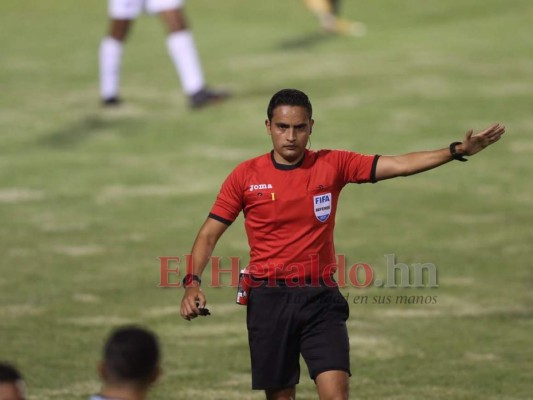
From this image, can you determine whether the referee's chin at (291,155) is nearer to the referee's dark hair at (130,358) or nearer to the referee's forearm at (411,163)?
the referee's forearm at (411,163)

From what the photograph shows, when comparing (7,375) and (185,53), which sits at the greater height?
(185,53)

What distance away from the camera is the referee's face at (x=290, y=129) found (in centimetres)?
705

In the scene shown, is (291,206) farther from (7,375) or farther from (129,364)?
(7,375)

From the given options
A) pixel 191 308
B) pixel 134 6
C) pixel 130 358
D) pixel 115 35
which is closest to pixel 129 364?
pixel 130 358

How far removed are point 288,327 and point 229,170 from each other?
31.9 feet

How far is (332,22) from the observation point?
935 inches

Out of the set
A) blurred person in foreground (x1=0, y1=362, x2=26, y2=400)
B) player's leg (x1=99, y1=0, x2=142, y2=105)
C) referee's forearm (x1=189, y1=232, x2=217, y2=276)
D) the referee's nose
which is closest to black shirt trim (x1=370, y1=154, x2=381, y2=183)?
the referee's nose

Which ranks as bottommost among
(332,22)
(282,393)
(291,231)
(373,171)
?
(282,393)

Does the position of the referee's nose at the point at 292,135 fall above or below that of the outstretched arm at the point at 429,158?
above

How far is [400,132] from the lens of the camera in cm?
1798

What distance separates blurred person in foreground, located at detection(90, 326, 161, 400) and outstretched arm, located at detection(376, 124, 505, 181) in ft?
8.49

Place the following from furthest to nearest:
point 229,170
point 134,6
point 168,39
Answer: point 168,39 < point 134,6 < point 229,170

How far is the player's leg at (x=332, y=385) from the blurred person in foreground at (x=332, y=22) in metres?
17.0

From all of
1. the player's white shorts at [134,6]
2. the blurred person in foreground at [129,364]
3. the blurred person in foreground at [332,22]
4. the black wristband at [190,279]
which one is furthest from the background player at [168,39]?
the blurred person in foreground at [129,364]
